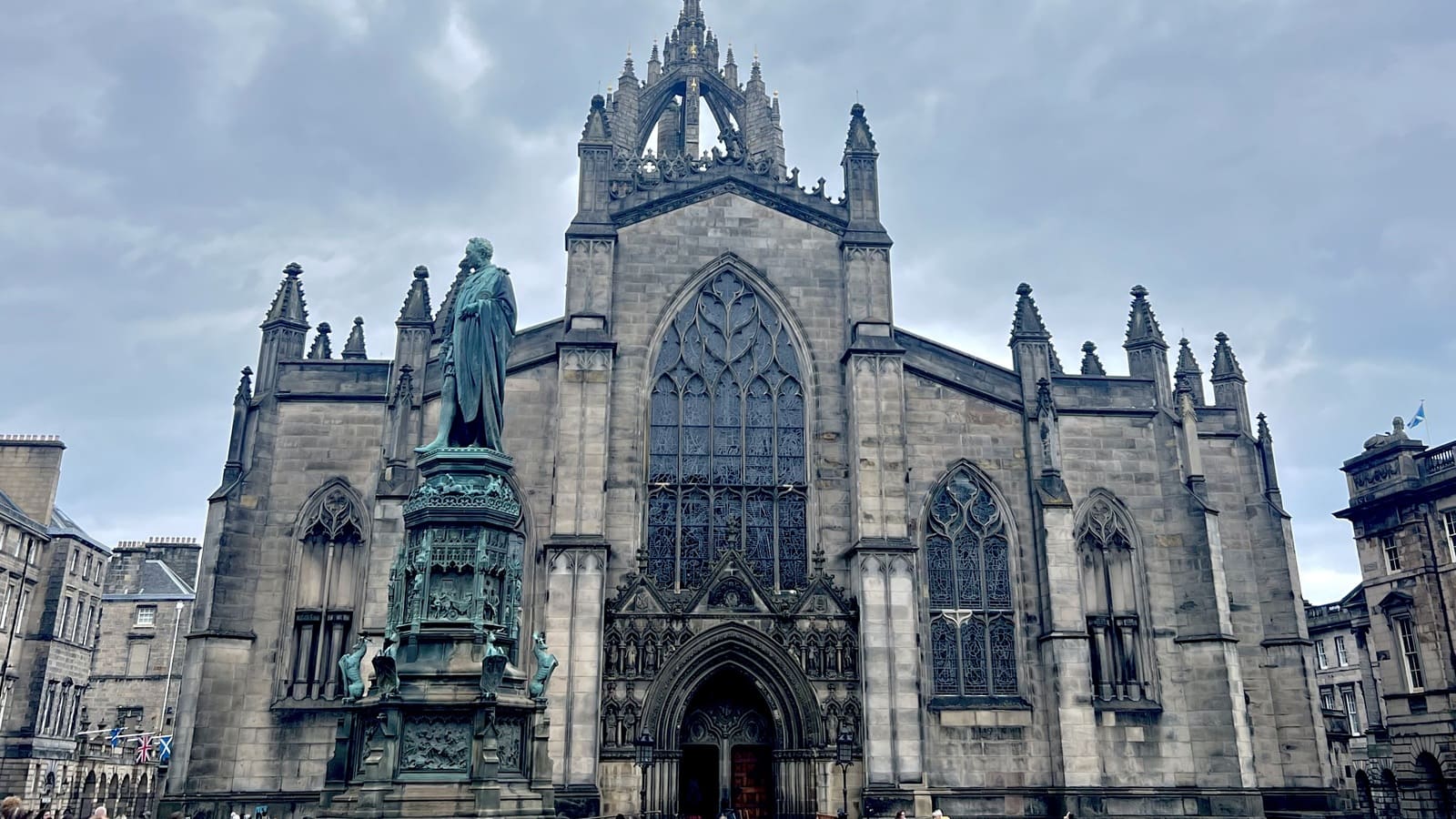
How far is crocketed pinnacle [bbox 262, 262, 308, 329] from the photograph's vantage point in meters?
26.0

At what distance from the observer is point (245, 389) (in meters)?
25.2

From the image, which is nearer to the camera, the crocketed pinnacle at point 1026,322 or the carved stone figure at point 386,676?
the carved stone figure at point 386,676

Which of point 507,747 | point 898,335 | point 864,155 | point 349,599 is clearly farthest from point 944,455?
point 507,747

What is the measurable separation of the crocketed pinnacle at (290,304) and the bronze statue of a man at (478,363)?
13.9 m

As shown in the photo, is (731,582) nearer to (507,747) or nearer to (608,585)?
(608,585)

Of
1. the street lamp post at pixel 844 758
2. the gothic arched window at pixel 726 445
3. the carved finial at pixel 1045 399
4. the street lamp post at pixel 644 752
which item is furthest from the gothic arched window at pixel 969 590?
the street lamp post at pixel 644 752

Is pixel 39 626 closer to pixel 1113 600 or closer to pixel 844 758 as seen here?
pixel 844 758

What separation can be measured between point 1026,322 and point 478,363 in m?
17.1

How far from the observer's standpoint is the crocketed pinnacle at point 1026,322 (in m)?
26.6

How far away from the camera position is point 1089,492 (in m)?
25.7

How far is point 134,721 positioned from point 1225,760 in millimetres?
47253

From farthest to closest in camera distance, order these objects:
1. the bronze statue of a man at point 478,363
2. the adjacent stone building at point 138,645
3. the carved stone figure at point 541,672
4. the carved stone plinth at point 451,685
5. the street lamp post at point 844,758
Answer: the adjacent stone building at point 138,645 → the street lamp post at point 844,758 → the bronze statue of a man at point 478,363 → the carved stone figure at point 541,672 → the carved stone plinth at point 451,685

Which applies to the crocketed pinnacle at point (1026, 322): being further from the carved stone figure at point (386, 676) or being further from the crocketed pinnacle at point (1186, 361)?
the carved stone figure at point (386, 676)

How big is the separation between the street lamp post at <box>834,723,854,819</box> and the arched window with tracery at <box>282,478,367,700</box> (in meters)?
10.7
